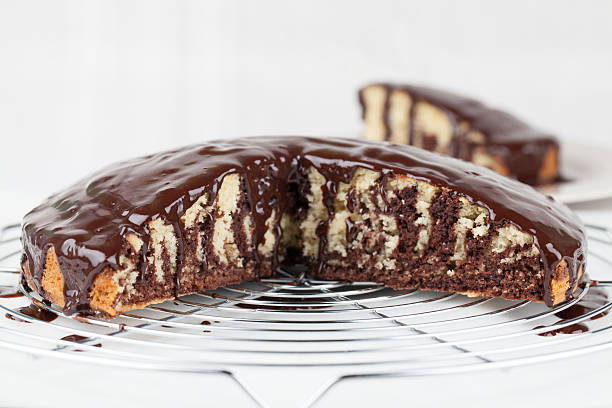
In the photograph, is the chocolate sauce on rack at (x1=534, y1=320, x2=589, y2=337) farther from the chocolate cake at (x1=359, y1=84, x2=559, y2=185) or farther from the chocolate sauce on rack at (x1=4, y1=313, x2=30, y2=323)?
the chocolate cake at (x1=359, y1=84, x2=559, y2=185)

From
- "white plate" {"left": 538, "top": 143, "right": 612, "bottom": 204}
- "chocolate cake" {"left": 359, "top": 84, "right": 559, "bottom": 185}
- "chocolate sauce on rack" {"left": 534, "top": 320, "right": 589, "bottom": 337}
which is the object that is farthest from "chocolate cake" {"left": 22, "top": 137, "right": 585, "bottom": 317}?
"chocolate cake" {"left": 359, "top": 84, "right": 559, "bottom": 185}

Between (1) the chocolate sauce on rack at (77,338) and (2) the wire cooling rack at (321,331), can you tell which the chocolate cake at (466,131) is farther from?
(1) the chocolate sauce on rack at (77,338)

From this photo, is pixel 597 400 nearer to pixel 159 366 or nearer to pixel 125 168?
pixel 159 366

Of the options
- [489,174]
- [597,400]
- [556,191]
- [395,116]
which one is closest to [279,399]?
[597,400]

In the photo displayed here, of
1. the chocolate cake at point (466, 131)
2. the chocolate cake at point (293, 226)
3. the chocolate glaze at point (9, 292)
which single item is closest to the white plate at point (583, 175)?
the chocolate cake at point (466, 131)

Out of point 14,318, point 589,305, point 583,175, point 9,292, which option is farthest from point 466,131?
point 14,318

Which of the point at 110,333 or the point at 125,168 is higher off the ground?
the point at 125,168
